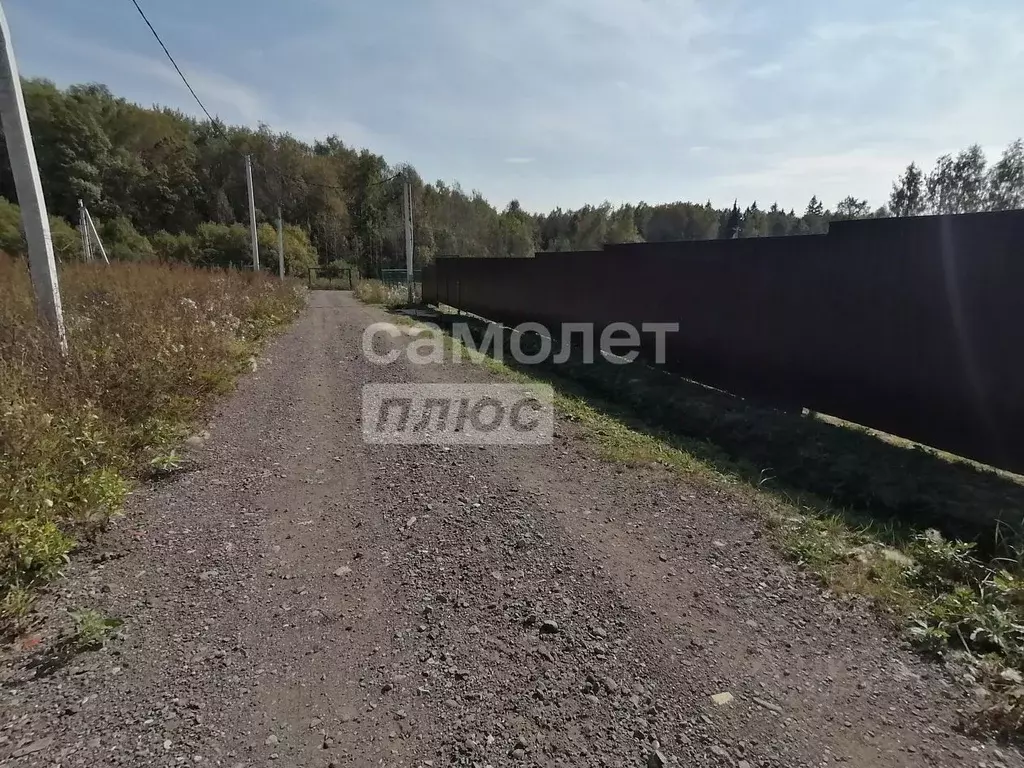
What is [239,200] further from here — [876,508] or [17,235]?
[876,508]

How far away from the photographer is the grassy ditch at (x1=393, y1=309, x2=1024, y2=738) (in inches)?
75.0

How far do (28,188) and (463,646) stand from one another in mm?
5012

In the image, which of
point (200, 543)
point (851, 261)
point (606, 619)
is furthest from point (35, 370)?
point (851, 261)

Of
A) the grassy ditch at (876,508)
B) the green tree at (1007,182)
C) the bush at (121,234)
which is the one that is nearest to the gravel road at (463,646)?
the grassy ditch at (876,508)

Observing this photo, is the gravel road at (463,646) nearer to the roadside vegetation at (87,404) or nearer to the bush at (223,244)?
the roadside vegetation at (87,404)

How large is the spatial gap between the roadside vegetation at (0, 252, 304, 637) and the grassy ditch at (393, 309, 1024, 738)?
3182mm

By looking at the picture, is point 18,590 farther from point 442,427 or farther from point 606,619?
point 442,427

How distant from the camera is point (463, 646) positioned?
1892mm

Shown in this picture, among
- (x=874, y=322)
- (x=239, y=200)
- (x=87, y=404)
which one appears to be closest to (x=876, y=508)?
(x=874, y=322)

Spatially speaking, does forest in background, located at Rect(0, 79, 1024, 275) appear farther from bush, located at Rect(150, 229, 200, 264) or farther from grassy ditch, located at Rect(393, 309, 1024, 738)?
grassy ditch, located at Rect(393, 309, 1024, 738)

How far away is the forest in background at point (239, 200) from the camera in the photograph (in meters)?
29.6

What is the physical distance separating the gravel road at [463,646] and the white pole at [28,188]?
2.31 metres

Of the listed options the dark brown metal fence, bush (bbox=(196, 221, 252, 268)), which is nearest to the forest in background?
bush (bbox=(196, 221, 252, 268))

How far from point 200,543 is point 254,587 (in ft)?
1.83
